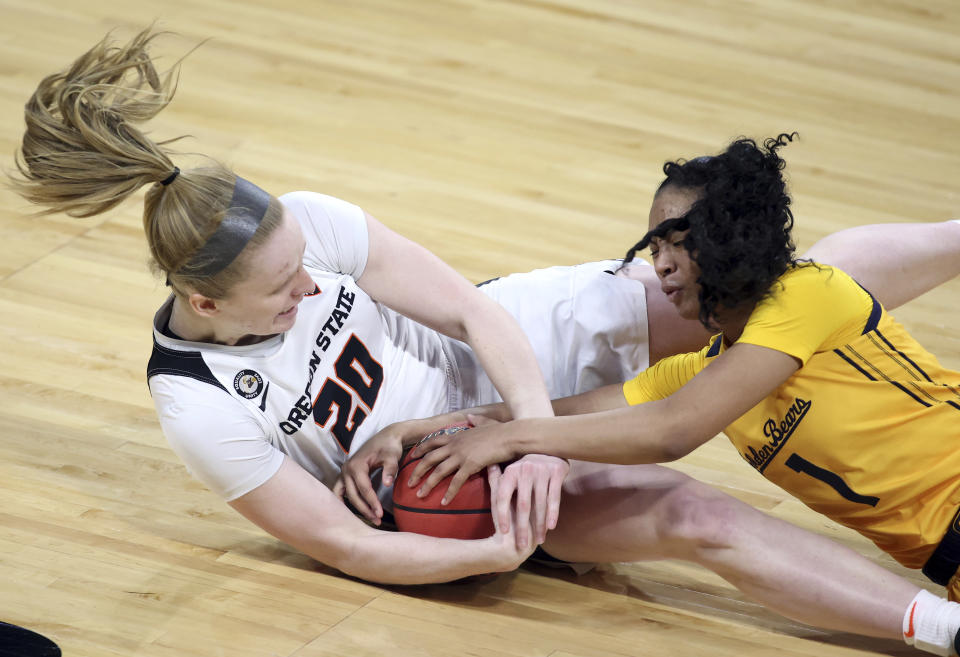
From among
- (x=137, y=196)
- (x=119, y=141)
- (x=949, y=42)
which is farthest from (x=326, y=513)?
(x=949, y=42)

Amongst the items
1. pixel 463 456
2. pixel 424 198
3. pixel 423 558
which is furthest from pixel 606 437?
pixel 424 198

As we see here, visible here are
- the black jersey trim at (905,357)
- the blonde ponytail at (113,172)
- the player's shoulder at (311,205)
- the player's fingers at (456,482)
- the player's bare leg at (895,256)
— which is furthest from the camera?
the player's bare leg at (895,256)

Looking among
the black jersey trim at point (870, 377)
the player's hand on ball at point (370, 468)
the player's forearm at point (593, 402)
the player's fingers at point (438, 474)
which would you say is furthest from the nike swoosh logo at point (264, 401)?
the black jersey trim at point (870, 377)

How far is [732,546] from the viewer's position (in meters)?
1.97

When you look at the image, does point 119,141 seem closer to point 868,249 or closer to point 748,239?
point 748,239

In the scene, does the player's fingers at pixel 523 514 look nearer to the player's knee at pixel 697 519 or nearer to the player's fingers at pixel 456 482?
the player's fingers at pixel 456 482

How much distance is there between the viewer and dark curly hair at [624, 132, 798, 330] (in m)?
1.83

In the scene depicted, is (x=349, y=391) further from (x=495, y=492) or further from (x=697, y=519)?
(x=697, y=519)

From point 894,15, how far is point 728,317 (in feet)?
13.1

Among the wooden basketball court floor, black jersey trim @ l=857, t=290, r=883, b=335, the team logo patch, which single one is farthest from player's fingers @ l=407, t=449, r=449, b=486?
black jersey trim @ l=857, t=290, r=883, b=335

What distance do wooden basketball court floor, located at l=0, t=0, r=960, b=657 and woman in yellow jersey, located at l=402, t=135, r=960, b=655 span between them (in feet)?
0.80

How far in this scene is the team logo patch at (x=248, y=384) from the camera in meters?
2.00

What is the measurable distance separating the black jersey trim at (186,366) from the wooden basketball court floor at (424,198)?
36 cm

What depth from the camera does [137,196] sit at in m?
3.72
